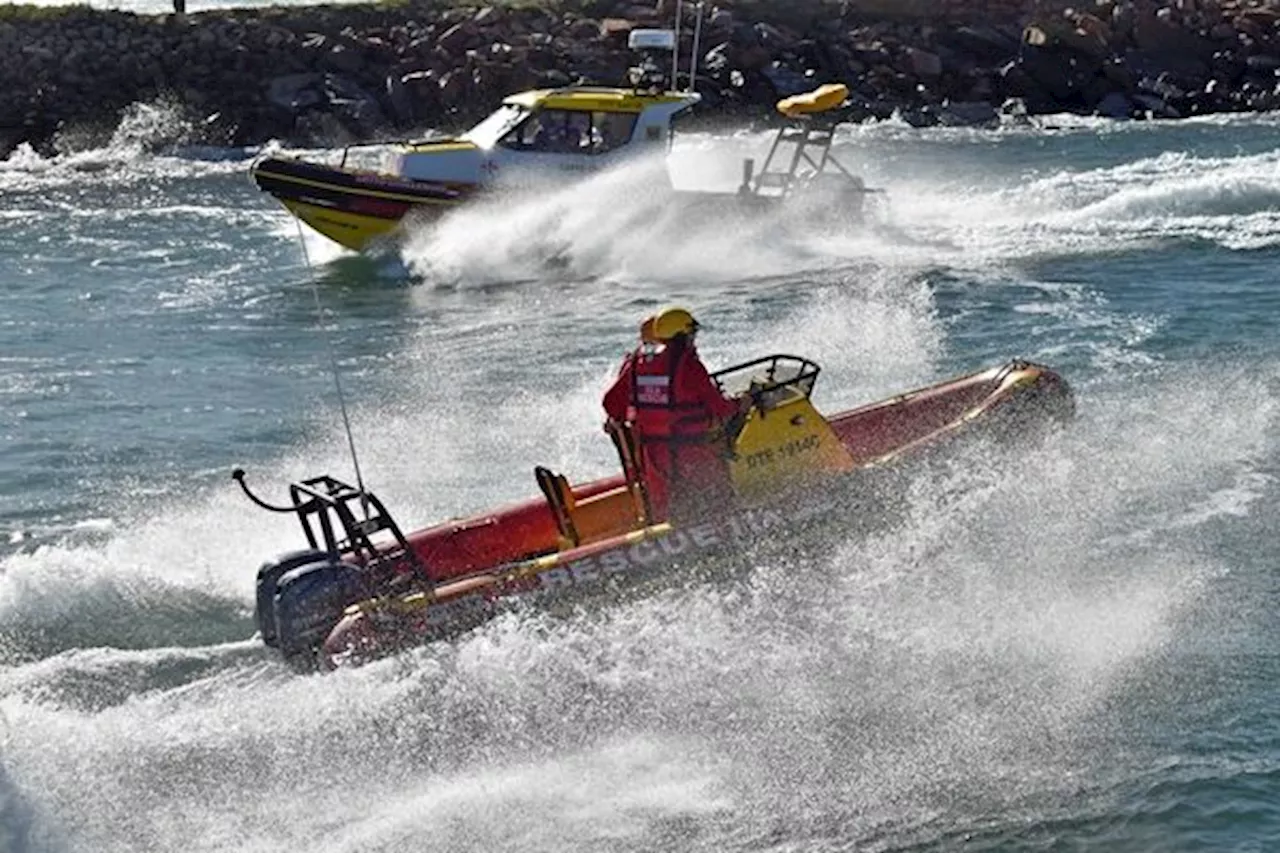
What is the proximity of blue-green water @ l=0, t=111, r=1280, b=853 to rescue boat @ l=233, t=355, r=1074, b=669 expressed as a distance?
8.0 inches

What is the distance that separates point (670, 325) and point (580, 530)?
5.12 ft

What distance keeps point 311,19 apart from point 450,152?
1405 centimetres

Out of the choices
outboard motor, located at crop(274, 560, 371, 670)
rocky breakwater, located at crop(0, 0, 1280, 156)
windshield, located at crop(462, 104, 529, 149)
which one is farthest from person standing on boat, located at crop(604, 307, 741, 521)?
rocky breakwater, located at crop(0, 0, 1280, 156)

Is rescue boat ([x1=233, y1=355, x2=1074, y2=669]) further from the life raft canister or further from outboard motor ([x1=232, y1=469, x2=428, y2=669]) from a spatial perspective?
the life raft canister

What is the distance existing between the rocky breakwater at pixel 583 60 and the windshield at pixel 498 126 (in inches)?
366

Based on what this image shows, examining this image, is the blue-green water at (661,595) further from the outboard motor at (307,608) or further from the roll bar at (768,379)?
the roll bar at (768,379)

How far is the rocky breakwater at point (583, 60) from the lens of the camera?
3250 centimetres

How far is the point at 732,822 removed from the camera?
330 inches

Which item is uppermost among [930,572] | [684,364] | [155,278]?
[684,364]

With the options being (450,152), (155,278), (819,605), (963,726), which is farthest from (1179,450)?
(155,278)

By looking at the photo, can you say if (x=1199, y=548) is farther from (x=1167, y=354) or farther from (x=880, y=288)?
(x=880, y=288)

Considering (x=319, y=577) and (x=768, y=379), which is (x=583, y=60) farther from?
(x=319, y=577)

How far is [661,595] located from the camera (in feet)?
34.3

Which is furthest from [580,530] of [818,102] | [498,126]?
[498,126]
